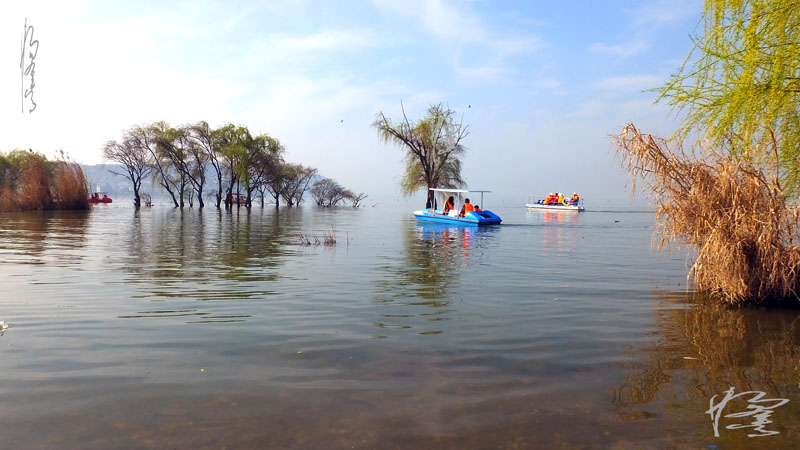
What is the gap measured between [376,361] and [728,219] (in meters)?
6.06

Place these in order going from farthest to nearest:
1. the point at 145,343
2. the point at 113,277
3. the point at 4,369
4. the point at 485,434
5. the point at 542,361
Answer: the point at 113,277, the point at 145,343, the point at 542,361, the point at 4,369, the point at 485,434

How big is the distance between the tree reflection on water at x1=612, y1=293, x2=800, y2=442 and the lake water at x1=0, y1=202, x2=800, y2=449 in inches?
1.0

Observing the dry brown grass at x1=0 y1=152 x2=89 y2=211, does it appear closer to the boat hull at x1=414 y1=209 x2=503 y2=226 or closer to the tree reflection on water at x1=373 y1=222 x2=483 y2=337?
the boat hull at x1=414 y1=209 x2=503 y2=226

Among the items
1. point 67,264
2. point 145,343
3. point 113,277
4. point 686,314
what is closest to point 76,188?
point 67,264

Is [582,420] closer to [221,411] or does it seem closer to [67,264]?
[221,411]

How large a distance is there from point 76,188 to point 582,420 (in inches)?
1791

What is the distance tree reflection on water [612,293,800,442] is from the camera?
13.6ft

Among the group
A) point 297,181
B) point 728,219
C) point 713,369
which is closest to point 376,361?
point 713,369

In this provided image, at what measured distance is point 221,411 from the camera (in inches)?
166

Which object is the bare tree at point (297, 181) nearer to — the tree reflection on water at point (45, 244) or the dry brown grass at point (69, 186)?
the dry brown grass at point (69, 186)

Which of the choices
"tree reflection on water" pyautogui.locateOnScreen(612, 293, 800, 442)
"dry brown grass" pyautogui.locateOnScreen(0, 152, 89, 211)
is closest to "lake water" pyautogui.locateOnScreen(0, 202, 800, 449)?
"tree reflection on water" pyautogui.locateOnScreen(612, 293, 800, 442)

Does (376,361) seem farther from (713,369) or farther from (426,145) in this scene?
(426,145)

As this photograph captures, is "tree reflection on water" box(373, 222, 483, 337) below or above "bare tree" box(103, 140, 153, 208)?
below

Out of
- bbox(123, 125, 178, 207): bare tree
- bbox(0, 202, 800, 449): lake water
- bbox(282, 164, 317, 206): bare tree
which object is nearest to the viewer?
bbox(0, 202, 800, 449): lake water
